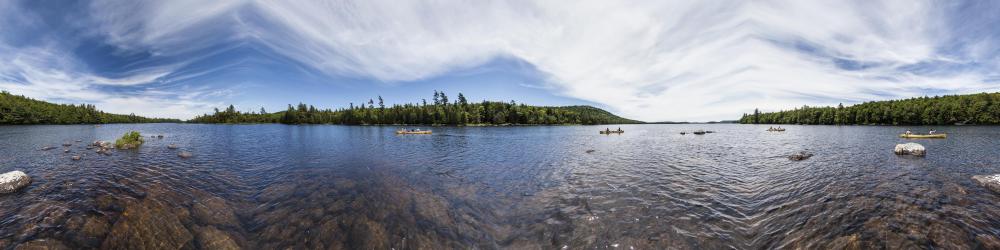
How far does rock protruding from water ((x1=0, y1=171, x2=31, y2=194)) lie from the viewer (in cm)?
1586

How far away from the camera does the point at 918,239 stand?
10.3 meters

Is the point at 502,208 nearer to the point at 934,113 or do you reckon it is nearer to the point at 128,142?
the point at 128,142

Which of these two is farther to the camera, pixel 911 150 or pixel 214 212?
pixel 911 150

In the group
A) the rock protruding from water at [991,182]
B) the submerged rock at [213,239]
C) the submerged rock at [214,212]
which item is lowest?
the submerged rock at [213,239]

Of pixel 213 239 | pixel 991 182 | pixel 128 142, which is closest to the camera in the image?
pixel 213 239

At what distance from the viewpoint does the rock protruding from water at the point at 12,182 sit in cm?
1586

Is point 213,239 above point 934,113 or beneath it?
beneath

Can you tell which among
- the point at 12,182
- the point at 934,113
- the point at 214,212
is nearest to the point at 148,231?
the point at 214,212

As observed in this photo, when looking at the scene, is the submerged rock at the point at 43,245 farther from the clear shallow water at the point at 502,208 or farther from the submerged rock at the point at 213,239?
the submerged rock at the point at 213,239

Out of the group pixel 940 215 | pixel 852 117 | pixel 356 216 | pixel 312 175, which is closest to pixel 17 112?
pixel 312 175

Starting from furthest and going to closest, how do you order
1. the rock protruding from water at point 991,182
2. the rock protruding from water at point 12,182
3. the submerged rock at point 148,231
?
the rock protruding from water at point 991,182 → the rock protruding from water at point 12,182 → the submerged rock at point 148,231

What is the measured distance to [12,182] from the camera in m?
16.5

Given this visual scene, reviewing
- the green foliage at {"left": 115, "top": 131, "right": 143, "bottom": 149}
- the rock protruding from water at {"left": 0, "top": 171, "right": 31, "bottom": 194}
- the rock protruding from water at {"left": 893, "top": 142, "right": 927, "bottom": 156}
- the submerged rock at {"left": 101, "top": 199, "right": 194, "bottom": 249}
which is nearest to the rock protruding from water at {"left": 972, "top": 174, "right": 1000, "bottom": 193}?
the rock protruding from water at {"left": 893, "top": 142, "right": 927, "bottom": 156}

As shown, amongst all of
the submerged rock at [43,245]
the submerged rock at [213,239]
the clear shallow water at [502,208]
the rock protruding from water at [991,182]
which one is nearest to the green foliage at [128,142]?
the clear shallow water at [502,208]
